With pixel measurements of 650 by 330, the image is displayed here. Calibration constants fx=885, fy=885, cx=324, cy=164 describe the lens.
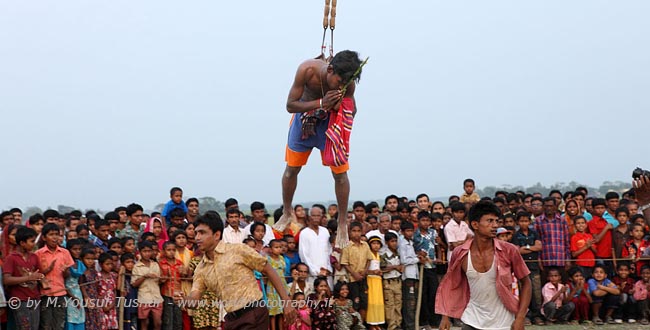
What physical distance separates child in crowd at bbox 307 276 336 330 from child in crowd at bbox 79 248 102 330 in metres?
2.50

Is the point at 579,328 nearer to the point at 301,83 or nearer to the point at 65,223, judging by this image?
the point at 301,83

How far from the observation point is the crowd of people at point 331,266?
7066 mm

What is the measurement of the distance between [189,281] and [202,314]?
438mm

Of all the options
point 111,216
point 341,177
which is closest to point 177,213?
point 111,216

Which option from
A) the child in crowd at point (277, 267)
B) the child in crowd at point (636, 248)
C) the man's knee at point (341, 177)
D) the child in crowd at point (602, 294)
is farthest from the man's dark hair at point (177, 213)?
the child in crowd at point (636, 248)

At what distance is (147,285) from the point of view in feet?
33.6

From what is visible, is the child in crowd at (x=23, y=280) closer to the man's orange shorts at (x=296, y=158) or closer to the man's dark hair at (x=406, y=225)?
the man's orange shorts at (x=296, y=158)

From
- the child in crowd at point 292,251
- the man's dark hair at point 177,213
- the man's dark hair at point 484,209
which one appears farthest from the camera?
the man's dark hair at point 177,213

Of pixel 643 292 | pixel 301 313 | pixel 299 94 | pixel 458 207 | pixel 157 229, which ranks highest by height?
pixel 299 94

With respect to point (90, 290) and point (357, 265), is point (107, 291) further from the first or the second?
point (357, 265)

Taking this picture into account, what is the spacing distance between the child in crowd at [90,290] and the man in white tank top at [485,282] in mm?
4379

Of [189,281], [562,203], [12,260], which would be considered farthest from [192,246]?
[562,203]

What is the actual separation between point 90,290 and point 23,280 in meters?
0.91

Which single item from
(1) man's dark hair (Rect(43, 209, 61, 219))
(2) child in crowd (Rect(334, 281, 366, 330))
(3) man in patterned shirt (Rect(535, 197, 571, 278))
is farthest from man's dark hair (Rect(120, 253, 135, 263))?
(3) man in patterned shirt (Rect(535, 197, 571, 278))
